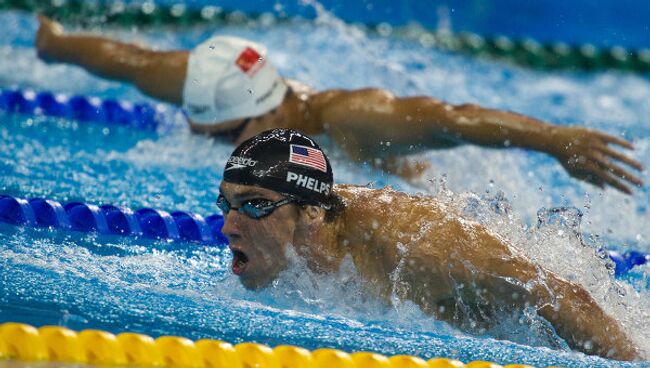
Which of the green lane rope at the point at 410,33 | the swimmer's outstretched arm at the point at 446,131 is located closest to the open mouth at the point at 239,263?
the swimmer's outstretched arm at the point at 446,131

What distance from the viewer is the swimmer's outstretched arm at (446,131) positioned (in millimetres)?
3658

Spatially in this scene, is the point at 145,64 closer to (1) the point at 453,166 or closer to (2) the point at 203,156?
(2) the point at 203,156

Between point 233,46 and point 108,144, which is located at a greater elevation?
point 233,46

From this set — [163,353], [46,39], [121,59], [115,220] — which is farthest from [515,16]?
[163,353]

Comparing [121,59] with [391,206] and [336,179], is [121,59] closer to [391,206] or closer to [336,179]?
[336,179]

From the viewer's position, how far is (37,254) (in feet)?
10.5

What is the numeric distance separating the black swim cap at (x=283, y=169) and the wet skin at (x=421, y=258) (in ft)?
0.10

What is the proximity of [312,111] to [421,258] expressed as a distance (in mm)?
1815

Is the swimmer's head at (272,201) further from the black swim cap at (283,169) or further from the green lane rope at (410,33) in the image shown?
the green lane rope at (410,33)

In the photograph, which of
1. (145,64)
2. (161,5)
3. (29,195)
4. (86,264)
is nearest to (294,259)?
(86,264)

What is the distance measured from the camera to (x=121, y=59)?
4.84m

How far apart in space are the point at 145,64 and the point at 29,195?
42.6 inches

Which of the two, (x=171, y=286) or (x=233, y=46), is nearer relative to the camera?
(x=171, y=286)

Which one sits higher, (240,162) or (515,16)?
(515,16)
